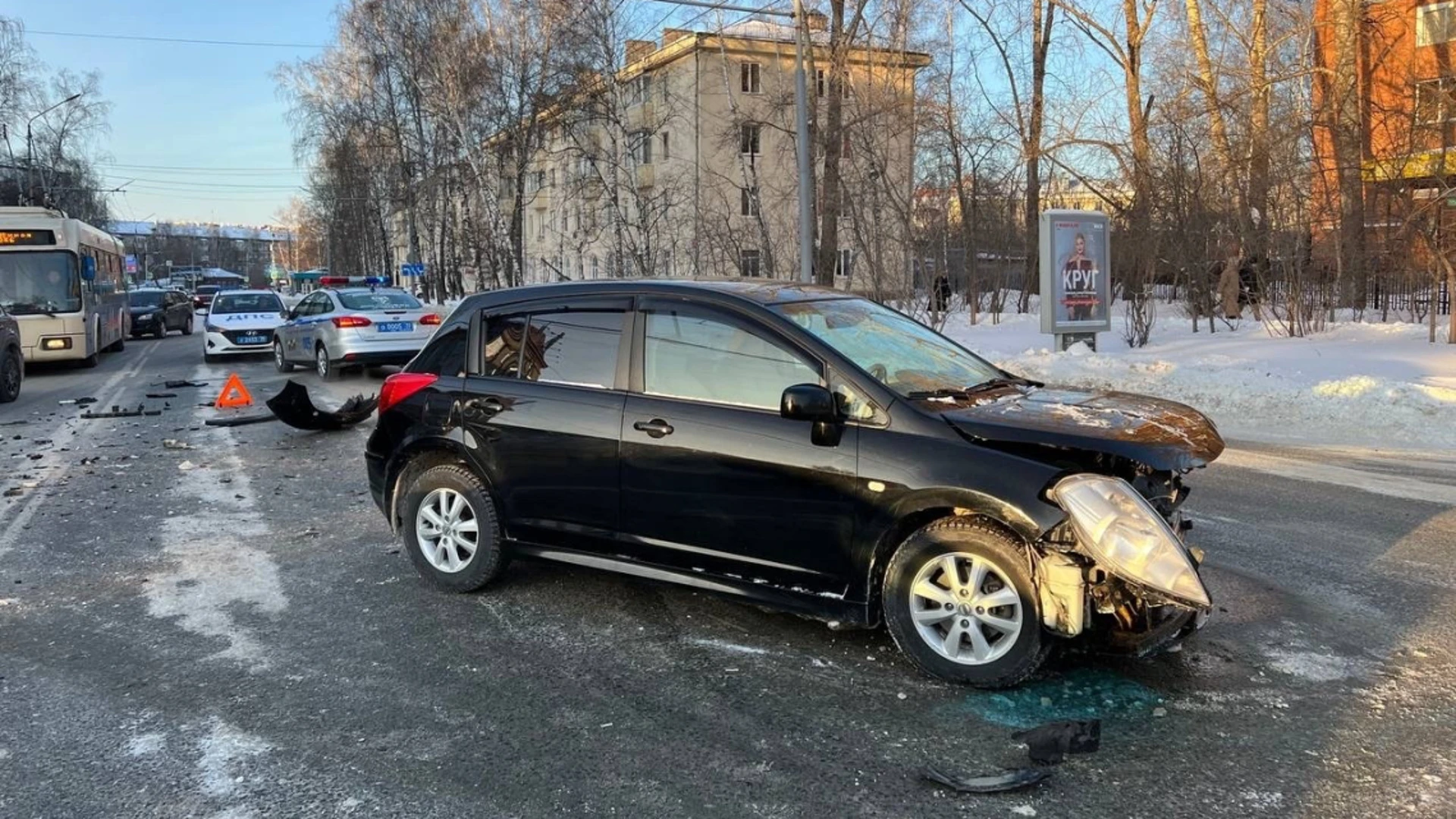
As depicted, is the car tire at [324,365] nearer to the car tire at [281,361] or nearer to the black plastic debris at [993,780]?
the car tire at [281,361]

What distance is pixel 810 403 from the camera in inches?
167

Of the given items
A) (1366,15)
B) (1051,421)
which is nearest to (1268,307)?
(1366,15)

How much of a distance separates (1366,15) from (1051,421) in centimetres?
2104

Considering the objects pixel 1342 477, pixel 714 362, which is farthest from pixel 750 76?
pixel 714 362

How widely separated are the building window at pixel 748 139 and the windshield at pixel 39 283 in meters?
15.4

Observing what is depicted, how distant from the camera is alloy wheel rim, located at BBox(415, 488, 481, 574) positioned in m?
5.45

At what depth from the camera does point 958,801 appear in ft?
10.6

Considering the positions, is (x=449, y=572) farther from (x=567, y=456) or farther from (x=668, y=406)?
(x=668, y=406)

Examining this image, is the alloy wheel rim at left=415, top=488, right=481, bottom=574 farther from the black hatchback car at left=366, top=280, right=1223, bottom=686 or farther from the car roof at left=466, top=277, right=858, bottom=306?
the car roof at left=466, top=277, right=858, bottom=306

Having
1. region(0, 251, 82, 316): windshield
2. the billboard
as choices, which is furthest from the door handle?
region(0, 251, 82, 316): windshield

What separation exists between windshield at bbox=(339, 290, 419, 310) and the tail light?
37.5 ft

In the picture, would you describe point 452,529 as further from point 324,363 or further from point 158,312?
point 158,312

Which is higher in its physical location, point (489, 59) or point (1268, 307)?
point (489, 59)

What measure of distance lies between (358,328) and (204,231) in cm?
14136
